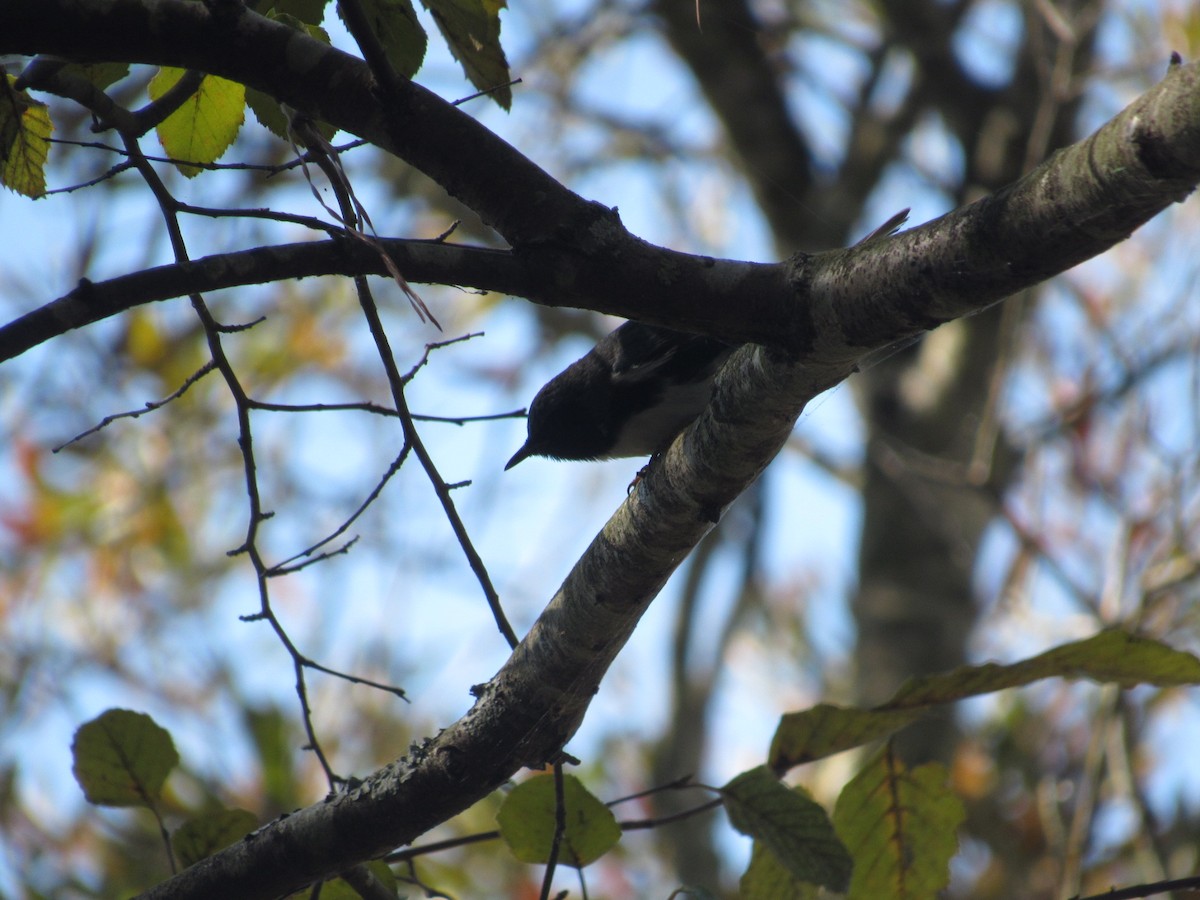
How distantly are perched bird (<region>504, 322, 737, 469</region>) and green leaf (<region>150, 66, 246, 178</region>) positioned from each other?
Answer: 1025mm

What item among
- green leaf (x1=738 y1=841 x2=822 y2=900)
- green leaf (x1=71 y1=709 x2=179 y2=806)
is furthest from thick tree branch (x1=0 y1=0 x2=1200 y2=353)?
green leaf (x1=71 y1=709 x2=179 y2=806)

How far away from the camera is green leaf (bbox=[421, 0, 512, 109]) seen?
69.5 inches

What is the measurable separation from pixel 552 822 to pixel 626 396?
1.39 meters

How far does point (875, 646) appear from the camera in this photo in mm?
5918

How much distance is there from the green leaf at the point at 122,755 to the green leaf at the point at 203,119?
0.98 metres

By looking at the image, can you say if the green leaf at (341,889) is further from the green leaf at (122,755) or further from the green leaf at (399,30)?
the green leaf at (399,30)

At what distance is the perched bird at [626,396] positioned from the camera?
9.14 ft

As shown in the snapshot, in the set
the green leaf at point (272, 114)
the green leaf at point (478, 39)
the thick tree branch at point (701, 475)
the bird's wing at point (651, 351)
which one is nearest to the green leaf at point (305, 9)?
the green leaf at point (272, 114)

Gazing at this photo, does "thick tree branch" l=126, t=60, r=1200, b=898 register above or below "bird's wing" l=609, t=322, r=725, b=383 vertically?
below

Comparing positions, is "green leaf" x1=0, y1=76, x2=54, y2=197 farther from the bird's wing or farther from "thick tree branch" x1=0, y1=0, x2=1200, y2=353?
the bird's wing

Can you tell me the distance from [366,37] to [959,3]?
596cm

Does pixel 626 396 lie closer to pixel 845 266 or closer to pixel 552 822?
pixel 552 822

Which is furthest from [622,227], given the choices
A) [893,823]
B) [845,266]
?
[893,823]

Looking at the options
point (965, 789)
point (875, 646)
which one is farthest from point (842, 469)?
point (965, 789)
